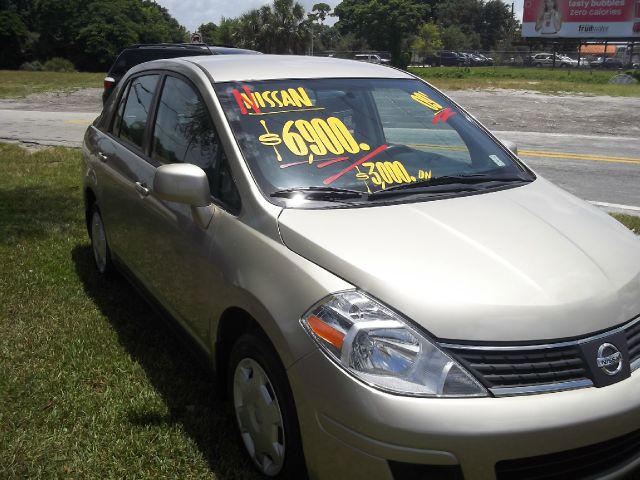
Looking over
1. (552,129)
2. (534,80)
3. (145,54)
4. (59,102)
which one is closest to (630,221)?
(145,54)

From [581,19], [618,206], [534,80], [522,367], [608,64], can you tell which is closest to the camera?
[522,367]

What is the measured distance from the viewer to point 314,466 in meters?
2.32

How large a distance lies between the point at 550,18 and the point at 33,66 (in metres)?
46.8

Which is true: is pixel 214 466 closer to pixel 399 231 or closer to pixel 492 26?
pixel 399 231

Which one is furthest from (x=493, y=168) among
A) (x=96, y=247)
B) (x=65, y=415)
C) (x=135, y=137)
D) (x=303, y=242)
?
(x=96, y=247)

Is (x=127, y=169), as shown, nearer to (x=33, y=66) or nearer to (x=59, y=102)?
(x=59, y=102)

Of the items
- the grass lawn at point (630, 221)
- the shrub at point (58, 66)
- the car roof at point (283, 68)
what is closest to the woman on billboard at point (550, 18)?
the shrub at point (58, 66)

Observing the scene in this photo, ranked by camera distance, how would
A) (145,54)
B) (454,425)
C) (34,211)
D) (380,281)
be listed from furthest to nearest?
(145,54) → (34,211) → (380,281) → (454,425)

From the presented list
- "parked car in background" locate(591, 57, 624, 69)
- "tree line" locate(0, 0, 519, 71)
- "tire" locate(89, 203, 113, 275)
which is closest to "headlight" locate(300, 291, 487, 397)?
"tire" locate(89, 203, 113, 275)

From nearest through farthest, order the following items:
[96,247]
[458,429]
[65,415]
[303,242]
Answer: [458,429]
[303,242]
[65,415]
[96,247]

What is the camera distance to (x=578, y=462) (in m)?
2.20

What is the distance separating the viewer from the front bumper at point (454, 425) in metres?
2.04

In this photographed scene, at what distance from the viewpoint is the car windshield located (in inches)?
118

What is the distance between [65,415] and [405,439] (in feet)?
6.58
